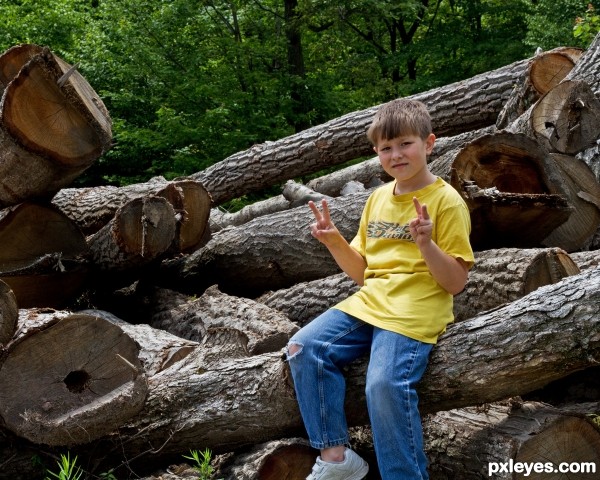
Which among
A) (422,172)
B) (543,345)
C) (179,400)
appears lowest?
(179,400)

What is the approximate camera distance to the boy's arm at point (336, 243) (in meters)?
3.30

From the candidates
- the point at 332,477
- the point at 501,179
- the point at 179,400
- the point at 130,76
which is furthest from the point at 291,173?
the point at 130,76

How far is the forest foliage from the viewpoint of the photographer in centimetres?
1175

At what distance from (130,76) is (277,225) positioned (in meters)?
8.08

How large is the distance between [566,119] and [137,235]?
2.82m

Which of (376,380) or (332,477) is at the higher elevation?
(376,380)

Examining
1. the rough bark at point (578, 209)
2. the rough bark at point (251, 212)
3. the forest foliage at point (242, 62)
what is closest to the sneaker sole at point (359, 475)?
the rough bark at point (578, 209)

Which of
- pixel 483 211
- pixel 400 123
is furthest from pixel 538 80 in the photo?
pixel 400 123

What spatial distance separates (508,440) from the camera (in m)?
3.10

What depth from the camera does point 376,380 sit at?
294 centimetres

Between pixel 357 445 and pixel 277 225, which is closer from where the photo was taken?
pixel 357 445

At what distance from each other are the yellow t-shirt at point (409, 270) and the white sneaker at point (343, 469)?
526 millimetres

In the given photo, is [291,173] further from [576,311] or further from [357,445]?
[576,311]

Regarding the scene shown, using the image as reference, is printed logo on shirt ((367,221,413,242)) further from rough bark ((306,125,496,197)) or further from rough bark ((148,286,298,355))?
rough bark ((306,125,496,197))
